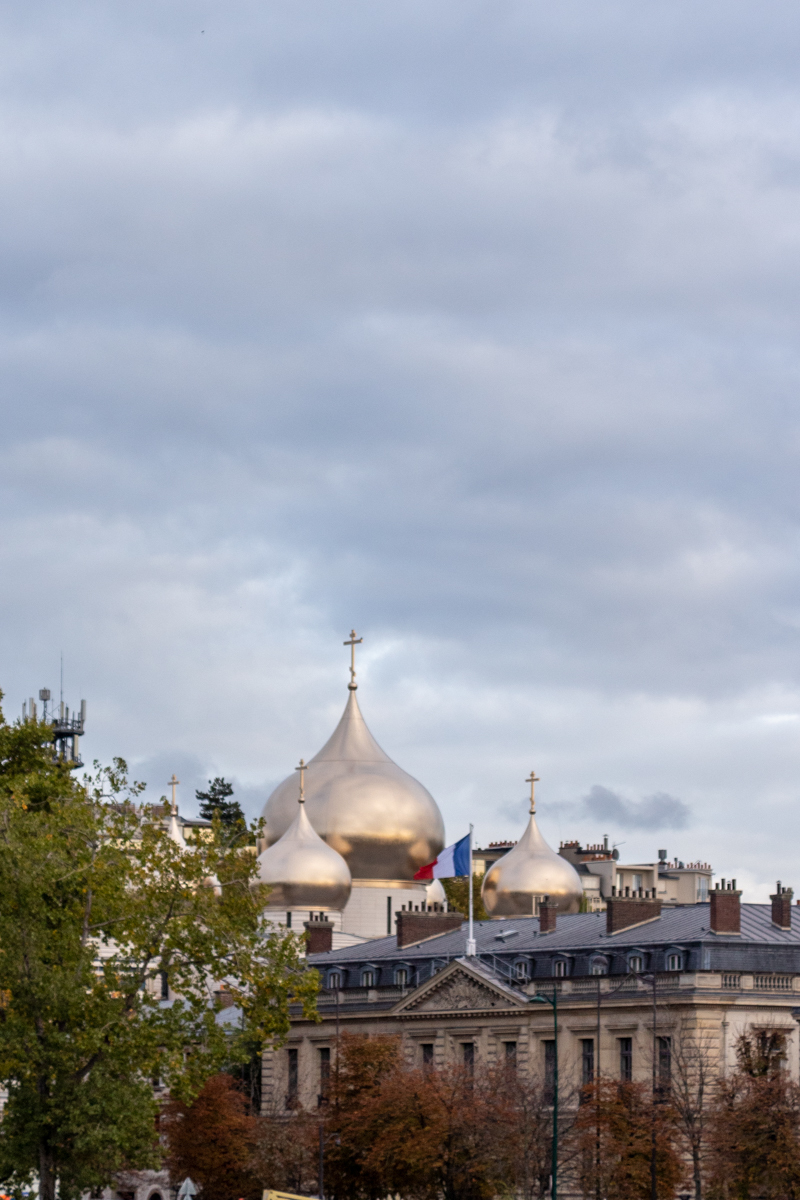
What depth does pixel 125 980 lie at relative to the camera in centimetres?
5341

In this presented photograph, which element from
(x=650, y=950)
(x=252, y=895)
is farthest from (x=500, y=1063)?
(x=252, y=895)

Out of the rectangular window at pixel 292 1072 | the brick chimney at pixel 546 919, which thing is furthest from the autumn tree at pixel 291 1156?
the brick chimney at pixel 546 919

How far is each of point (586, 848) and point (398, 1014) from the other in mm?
86659

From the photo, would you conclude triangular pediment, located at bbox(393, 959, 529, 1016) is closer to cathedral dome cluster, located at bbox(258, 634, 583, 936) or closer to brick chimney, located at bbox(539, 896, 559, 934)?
brick chimney, located at bbox(539, 896, 559, 934)

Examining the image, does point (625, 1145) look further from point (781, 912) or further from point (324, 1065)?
point (324, 1065)

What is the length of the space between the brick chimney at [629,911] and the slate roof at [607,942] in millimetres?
373

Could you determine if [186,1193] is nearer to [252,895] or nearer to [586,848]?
[252,895]

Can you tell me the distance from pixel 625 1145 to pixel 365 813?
1848 inches

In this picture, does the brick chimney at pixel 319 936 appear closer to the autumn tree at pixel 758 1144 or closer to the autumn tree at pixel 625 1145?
the autumn tree at pixel 625 1145

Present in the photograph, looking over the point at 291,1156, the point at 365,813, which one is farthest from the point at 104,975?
the point at 365,813

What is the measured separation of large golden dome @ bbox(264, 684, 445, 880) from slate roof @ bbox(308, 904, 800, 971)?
562 inches

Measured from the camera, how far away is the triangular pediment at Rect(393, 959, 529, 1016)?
83.2 m

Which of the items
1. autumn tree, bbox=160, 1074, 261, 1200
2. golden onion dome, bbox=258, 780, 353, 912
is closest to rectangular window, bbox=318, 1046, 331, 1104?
autumn tree, bbox=160, 1074, 261, 1200

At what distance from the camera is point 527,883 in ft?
350
